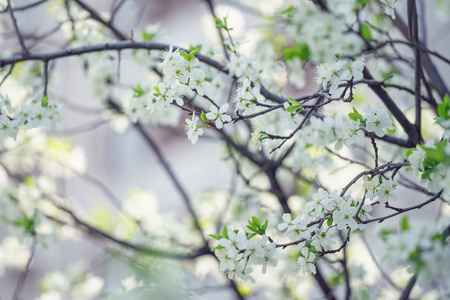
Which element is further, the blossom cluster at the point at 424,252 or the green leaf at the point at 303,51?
the green leaf at the point at 303,51

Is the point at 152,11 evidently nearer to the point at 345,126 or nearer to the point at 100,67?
the point at 100,67

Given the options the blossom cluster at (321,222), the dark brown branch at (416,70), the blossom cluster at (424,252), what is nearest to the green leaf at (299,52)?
the dark brown branch at (416,70)

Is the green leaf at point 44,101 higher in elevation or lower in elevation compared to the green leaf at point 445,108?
higher

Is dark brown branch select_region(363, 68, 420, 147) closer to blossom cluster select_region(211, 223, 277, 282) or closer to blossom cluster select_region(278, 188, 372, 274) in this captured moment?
blossom cluster select_region(278, 188, 372, 274)

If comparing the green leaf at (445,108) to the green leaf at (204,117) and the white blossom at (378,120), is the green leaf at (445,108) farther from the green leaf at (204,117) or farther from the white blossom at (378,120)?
the green leaf at (204,117)

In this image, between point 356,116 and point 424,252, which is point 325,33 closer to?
point 356,116

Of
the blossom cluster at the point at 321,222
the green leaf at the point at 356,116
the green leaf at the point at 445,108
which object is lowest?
the blossom cluster at the point at 321,222

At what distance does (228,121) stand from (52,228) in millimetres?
1048

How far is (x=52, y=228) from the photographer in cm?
154

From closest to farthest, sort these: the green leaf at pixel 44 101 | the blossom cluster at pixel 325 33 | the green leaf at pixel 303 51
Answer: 1. the green leaf at pixel 44 101
2. the blossom cluster at pixel 325 33
3. the green leaf at pixel 303 51

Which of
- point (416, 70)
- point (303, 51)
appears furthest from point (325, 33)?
point (416, 70)

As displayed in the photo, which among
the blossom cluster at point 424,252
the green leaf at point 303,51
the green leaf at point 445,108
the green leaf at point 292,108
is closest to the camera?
the blossom cluster at point 424,252

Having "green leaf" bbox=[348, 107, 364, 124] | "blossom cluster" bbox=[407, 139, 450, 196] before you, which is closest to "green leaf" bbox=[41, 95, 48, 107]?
"green leaf" bbox=[348, 107, 364, 124]

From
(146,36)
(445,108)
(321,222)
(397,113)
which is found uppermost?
(146,36)
